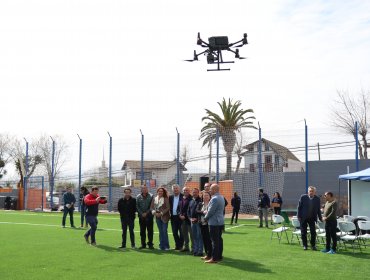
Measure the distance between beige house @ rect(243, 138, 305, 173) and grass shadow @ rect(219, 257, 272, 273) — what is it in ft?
48.0

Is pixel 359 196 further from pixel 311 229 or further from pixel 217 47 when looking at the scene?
pixel 217 47

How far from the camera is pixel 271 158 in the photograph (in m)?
26.4

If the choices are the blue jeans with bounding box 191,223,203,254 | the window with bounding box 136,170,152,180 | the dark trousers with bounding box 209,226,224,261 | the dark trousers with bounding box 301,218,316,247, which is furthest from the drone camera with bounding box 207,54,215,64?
the window with bounding box 136,170,152,180

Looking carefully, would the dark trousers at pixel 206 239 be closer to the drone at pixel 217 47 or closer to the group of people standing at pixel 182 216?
the group of people standing at pixel 182 216

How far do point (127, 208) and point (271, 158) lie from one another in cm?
1449

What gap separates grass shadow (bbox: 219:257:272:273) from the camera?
959cm

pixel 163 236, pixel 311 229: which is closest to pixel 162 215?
pixel 163 236

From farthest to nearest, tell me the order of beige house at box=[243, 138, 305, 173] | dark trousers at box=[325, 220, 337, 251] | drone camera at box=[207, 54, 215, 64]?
beige house at box=[243, 138, 305, 173] → drone camera at box=[207, 54, 215, 64] → dark trousers at box=[325, 220, 337, 251]

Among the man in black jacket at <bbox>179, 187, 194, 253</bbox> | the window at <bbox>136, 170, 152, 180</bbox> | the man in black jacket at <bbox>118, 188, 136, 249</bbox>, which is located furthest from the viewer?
the window at <bbox>136, 170, 152, 180</bbox>

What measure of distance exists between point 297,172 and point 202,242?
16.0 m

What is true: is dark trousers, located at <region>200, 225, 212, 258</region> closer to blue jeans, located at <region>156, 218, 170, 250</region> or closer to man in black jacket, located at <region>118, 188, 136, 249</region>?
blue jeans, located at <region>156, 218, 170, 250</region>

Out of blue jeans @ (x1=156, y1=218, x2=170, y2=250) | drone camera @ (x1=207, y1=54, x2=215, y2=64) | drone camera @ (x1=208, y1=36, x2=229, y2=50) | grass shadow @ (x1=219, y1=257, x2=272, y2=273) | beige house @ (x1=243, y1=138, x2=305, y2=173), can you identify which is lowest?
grass shadow @ (x1=219, y1=257, x2=272, y2=273)

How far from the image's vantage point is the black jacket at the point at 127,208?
43.8 ft

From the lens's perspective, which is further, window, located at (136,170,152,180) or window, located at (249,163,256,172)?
window, located at (136,170,152,180)
